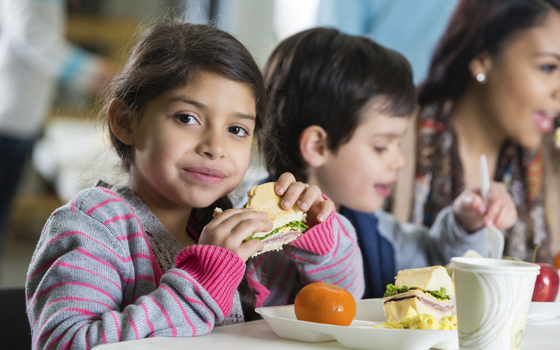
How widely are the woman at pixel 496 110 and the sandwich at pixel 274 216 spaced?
1.27m

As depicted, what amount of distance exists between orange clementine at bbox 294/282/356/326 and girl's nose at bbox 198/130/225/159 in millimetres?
283

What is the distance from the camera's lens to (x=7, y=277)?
11.6 feet

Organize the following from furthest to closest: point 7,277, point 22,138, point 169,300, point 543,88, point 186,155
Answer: point 7,277, point 22,138, point 543,88, point 186,155, point 169,300

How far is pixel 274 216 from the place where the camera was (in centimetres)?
91

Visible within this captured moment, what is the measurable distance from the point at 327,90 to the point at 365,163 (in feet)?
0.71

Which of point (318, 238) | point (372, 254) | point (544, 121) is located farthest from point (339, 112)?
point (544, 121)

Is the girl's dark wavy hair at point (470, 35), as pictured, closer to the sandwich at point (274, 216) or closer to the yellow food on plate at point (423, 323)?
the sandwich at point (274, 216)

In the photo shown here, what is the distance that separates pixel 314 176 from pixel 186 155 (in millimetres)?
653

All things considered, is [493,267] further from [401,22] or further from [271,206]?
[401,22]

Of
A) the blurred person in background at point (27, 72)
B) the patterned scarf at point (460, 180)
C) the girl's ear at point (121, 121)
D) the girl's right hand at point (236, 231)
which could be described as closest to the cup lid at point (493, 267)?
the girl's right hand at point (236, 231)

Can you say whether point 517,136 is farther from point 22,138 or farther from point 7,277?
point 7,277

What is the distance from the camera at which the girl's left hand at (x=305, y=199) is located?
0.93 m

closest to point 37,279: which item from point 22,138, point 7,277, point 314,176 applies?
point 314,176

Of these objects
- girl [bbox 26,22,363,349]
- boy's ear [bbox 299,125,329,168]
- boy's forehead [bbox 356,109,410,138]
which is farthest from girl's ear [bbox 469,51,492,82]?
girl [bbox 26,22,363,349]
